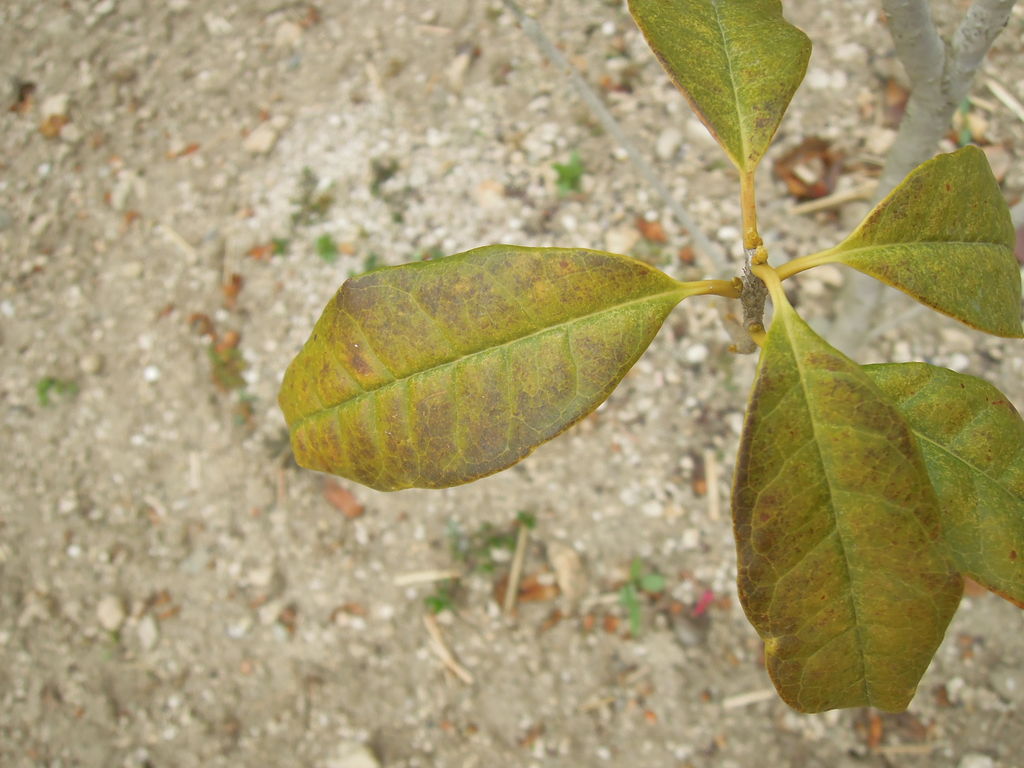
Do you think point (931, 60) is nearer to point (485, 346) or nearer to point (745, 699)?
point (485, 346)

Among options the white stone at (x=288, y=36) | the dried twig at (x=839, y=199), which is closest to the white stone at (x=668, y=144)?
the dried twig at (x=839, y=199)

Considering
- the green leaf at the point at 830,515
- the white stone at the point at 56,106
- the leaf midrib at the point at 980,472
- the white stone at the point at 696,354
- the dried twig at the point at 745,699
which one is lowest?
the dried twig at the point at 745,699

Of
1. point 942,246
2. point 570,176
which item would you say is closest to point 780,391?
point 942,246

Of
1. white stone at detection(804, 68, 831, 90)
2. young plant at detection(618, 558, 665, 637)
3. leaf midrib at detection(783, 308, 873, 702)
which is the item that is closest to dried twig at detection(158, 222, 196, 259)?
young plant at detection(618, 558, 665, 637)

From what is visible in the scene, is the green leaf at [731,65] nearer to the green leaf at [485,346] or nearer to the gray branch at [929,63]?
the green leaf at [485,346]

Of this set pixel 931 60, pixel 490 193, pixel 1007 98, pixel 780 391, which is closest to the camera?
pixel 780 391

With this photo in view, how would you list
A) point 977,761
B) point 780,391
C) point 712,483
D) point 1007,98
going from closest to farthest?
point 780,391 → point 977,761 → point 712,483 → point 1007,98

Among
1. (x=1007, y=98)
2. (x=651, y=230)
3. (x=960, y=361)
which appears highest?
(x=1007, y=98)

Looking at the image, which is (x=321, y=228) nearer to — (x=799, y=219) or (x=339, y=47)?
(x=339, y=47)
